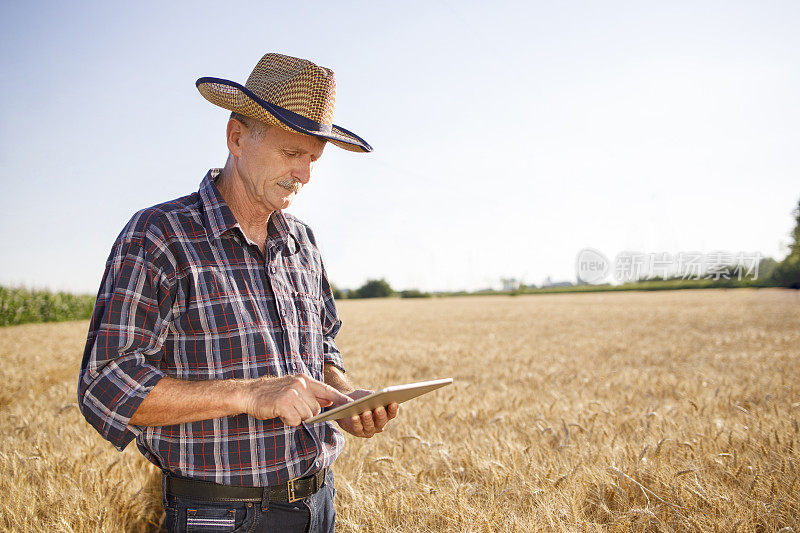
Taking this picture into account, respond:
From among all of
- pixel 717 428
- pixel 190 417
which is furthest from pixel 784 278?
pixel 190 417

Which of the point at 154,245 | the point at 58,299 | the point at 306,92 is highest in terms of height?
the point at 306,92

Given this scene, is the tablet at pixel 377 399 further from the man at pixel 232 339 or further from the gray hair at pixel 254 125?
the gray hair at pixel 254 125

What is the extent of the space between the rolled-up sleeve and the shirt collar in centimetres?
23

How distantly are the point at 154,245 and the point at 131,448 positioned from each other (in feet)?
9.59

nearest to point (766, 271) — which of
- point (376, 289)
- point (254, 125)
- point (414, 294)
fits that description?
point (414, 294)

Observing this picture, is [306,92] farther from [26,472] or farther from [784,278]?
[784,278]

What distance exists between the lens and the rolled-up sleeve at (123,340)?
5.40ft

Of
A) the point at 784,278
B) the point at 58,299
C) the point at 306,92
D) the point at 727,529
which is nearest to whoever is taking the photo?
the point at 306,92

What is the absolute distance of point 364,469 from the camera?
3.43 m

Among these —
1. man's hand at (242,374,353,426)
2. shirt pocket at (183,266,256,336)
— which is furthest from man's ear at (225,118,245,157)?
man's hand at (242,374,353,426)

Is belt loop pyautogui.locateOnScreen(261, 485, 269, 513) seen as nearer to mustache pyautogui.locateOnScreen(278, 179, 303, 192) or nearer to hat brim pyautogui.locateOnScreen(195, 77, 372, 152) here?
mustache pyautogui.locateOnScreen(278, 179, 303, 192)

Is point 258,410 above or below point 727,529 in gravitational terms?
above

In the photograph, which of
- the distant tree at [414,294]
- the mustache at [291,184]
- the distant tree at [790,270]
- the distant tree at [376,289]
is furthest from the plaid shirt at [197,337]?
the distant tree at [376,289]

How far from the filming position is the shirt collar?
76.9 inches
